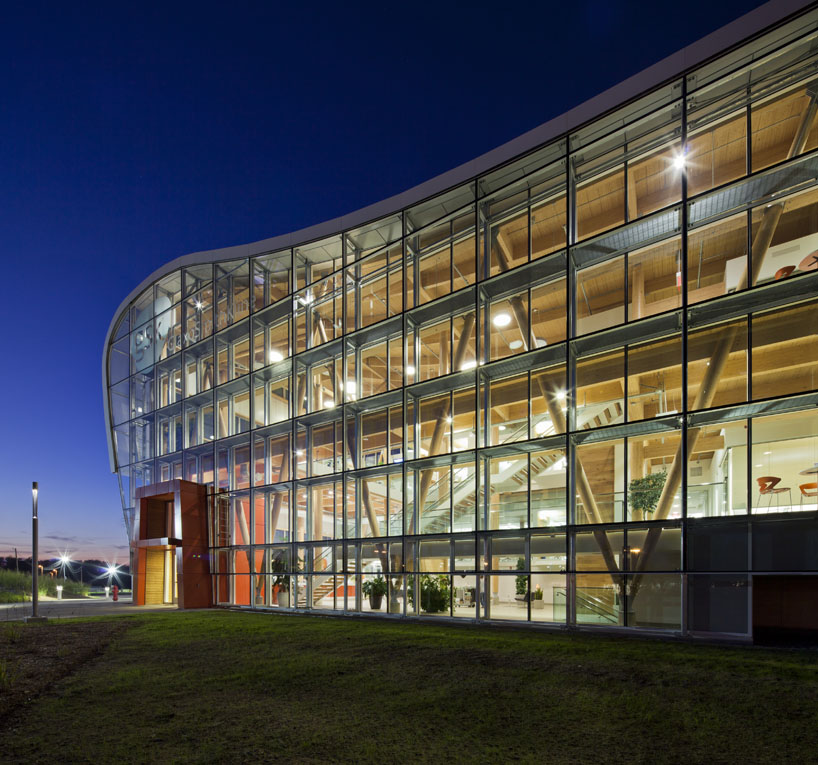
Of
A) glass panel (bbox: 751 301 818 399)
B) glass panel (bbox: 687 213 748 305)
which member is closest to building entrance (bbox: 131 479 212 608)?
glass panel (bbox: 687 213 748 305)

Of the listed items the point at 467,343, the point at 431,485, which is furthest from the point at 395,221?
the point at 431,485

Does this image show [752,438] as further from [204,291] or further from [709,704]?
[204,291]

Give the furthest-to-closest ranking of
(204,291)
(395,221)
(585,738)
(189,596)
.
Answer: (204,291) < (189,596) < (395,221) < (585,738)

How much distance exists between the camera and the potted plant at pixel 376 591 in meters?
22.6

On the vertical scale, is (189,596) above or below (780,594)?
below

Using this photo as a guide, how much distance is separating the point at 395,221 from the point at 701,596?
53.0ft

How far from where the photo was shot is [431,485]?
22344mm

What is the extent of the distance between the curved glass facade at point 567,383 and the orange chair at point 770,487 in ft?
0.15

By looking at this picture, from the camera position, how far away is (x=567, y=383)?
1919 cm

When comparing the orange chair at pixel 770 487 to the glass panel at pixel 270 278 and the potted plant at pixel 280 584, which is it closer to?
the potted plant at pixel 280 584

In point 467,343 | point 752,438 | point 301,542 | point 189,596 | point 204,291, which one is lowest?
point 189,596

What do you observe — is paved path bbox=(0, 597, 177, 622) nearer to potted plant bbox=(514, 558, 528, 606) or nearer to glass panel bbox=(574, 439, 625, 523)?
potted plant bbox=(514, 558, 528, 606)

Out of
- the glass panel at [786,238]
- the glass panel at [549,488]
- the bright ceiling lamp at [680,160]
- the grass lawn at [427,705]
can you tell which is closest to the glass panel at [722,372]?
the glass panel at [786,238]

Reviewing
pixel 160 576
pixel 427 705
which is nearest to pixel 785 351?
pixel 427 705
